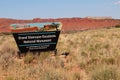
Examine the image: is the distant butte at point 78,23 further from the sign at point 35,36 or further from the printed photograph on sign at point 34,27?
the sign at point 35,36

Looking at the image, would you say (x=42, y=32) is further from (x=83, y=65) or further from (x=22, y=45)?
(x=83, y=65)

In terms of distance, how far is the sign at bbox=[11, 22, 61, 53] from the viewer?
577 inches

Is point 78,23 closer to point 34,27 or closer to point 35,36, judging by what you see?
point 34,27

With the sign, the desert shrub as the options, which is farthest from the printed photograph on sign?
the desert shrub

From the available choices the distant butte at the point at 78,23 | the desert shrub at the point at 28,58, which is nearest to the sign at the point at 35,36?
the desert shrub at the point at 28,58

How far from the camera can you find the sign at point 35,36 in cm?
1466

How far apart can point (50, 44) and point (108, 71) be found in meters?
6.47

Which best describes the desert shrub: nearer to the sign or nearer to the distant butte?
the sign

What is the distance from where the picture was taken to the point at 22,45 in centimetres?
1465

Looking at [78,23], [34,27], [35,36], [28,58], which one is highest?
[34,27]

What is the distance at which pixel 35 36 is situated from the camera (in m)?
14.8

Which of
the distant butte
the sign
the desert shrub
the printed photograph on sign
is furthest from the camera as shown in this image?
the distant butte

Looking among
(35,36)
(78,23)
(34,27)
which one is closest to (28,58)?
(35,36)

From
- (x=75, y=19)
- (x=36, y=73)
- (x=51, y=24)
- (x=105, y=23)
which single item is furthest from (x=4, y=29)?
(x=36, y=73)
